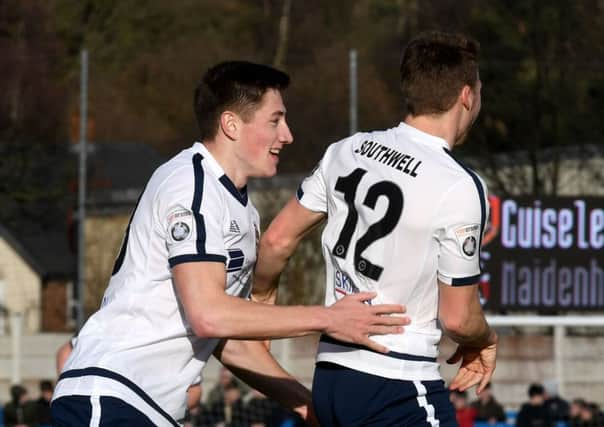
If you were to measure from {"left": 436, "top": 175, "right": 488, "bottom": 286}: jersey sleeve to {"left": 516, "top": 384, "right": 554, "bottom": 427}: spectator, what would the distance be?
8470 millimetres

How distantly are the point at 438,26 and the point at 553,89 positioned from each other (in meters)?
1.73

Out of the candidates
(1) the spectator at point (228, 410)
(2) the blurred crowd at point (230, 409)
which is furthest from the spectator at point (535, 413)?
(1) the spectator at point (228, 410)

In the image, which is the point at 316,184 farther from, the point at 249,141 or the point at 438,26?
the point at 438,26

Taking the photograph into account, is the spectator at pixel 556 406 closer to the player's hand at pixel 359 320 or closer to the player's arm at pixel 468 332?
the player's arm at pixel 468 332

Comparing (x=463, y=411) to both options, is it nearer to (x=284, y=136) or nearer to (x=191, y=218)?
(x=284, y=136)

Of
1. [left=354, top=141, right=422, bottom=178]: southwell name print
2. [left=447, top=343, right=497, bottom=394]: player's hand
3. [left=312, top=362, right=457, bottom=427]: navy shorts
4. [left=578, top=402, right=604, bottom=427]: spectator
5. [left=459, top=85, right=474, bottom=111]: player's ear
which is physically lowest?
[left=578, top=402, right=604, bottom=427]: spectator

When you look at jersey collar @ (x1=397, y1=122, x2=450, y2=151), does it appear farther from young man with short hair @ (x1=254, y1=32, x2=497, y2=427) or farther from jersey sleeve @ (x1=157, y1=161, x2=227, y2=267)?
jersey sleeve @ (x1=157, y1=161, x2=227, y2=267)

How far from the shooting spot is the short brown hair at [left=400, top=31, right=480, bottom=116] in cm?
411

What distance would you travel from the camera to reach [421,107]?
416 centimetres

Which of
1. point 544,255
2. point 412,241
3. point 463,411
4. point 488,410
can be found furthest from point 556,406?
point 412,241

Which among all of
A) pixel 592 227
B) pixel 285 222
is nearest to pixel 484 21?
pixel 592 227

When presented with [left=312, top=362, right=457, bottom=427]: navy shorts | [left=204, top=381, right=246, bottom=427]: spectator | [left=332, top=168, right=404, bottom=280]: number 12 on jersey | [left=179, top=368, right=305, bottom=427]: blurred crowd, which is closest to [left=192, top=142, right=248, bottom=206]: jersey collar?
[left=332, top=168, right=404, bottom=280]: number 12 on jersey

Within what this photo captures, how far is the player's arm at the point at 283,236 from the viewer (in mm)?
4480

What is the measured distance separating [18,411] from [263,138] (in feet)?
27.3
